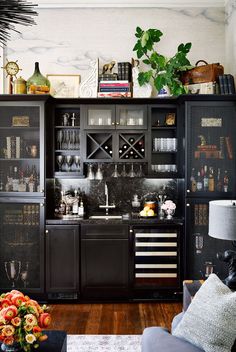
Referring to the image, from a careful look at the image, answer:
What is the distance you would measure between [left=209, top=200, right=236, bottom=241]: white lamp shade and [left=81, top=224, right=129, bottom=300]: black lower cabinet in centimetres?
156

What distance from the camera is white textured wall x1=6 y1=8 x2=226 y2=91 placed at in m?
4.86

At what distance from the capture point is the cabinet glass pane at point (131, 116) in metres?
4.60

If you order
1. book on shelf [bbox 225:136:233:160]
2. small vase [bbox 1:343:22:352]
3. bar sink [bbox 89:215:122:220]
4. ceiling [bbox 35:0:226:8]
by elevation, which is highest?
ceiling [bbox 35:0:226:8]

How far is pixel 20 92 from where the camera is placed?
14.7 ft

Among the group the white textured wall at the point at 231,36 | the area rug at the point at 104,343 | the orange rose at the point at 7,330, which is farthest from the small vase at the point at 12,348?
the white textured wall at the point at 231,36

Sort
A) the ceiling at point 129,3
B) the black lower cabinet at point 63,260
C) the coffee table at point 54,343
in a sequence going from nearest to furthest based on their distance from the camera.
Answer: the coffee table at point 54,343 < the black lower cabinet at point 63,260 < the ceiling at point 129,3

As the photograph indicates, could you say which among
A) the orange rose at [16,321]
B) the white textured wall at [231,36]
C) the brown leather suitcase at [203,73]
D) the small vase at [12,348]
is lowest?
the small vase at [12,348]

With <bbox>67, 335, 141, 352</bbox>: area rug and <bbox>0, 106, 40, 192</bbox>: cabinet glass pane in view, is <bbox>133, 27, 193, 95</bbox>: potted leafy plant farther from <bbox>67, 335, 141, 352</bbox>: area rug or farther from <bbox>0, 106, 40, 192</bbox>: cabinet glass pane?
<bbox>67, 335, 141, 352</bbox>: area rug

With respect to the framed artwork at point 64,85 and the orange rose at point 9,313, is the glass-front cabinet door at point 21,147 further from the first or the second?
the orange rose at point 9,313

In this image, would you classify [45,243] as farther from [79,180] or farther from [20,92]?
[20,92]

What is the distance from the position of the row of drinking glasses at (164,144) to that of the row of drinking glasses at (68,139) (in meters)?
0.91

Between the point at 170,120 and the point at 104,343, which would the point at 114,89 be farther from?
the point at 104,343

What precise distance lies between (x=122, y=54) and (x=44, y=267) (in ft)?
8.78

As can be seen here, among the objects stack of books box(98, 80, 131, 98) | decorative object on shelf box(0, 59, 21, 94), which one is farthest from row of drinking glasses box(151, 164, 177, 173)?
decorative object on shelf box(0, 59, 21, 94)
